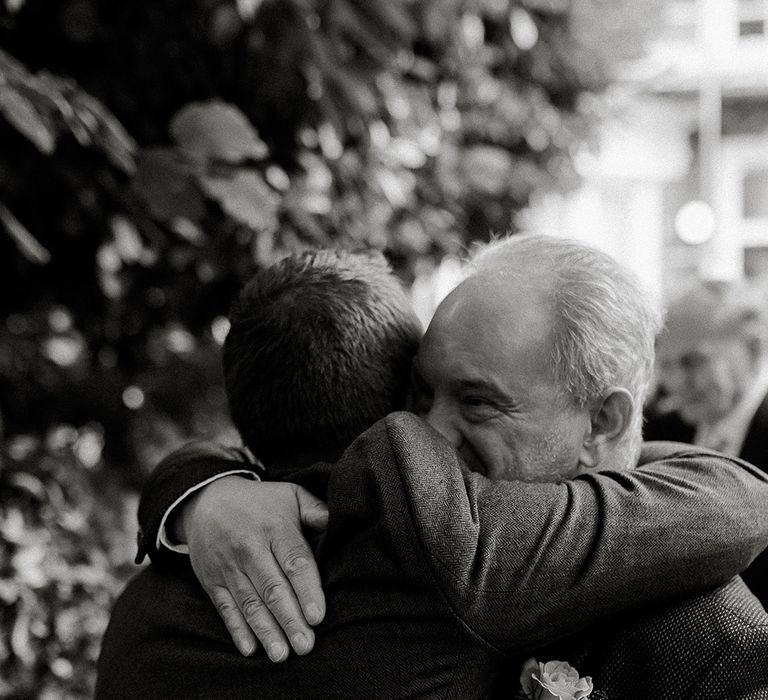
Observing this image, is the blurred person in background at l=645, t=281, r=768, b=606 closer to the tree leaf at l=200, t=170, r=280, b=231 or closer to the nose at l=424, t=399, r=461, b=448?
the tree leaf at l=200, t=170, r=280, b=231

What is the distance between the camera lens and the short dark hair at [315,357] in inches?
61.4

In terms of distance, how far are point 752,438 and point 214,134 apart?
5.77ft

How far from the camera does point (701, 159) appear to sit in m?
10.9

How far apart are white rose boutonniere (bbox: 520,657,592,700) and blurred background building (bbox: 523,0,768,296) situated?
9441 millimetres

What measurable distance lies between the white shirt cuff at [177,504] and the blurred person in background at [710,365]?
2401 mm

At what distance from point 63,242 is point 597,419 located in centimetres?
215

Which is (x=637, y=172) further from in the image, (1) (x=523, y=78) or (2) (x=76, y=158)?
(2) (x=76, y=158)

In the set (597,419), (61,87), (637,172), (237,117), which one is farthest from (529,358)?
(637,172)

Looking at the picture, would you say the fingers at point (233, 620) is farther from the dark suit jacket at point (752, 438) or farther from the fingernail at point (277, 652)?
the dark suit jacket at point (752, 438)

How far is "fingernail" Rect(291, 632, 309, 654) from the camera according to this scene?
4.49 feet

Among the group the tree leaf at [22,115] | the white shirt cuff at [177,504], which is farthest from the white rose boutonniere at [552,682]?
the tree leaf at [22,115]

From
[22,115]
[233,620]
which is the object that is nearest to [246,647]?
[233,620]

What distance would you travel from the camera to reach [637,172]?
35.9 feet

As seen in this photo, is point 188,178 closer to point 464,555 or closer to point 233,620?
point 233,620
